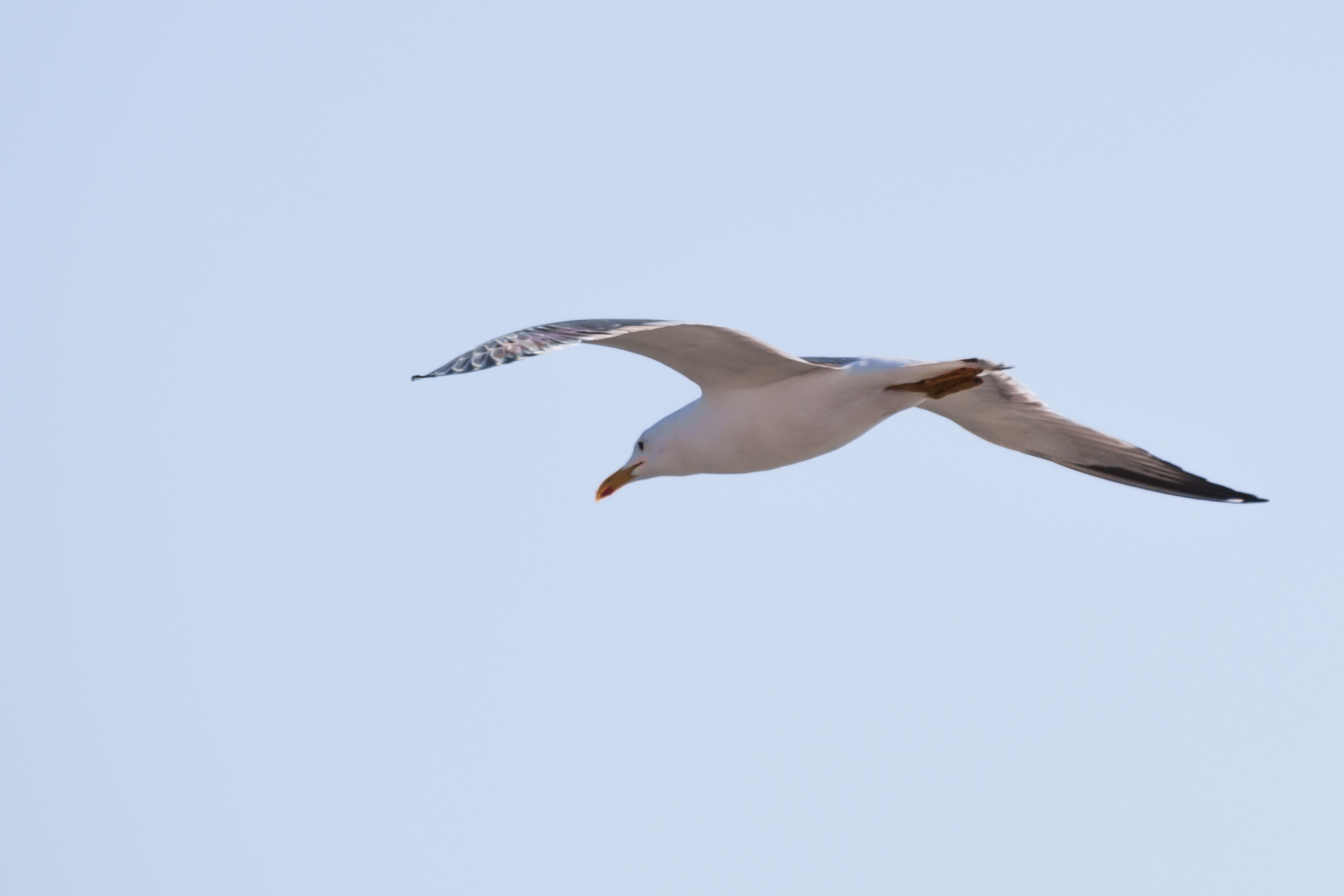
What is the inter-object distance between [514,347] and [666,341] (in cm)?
130

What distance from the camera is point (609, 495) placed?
10.6 m

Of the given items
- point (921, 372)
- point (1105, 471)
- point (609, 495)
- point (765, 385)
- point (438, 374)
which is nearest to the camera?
point (438, 374)

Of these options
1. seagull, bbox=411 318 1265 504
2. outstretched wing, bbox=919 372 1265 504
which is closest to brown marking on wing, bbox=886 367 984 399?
seagull, bbox=411 318 1265 504

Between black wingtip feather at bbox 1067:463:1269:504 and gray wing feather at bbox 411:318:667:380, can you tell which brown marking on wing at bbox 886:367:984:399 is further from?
black wingtip feather at bbox 1067:463:1269:504

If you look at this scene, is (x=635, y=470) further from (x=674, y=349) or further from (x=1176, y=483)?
(x=1176, y=483)

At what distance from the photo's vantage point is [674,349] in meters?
9.24

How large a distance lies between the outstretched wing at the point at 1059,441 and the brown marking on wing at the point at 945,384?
1311mm

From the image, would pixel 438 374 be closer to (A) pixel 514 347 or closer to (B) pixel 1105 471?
(A) pixel 514 347

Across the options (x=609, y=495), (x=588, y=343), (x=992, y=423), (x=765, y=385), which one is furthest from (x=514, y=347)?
(x=992, y=423)

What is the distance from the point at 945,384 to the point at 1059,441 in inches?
93.3

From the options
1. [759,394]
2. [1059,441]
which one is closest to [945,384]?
[759,394]

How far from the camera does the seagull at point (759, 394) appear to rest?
8281 millimetres

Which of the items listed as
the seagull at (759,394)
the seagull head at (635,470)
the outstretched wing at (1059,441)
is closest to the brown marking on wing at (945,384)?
the seagull at (759,394)

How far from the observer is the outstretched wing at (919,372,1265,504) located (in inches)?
423
